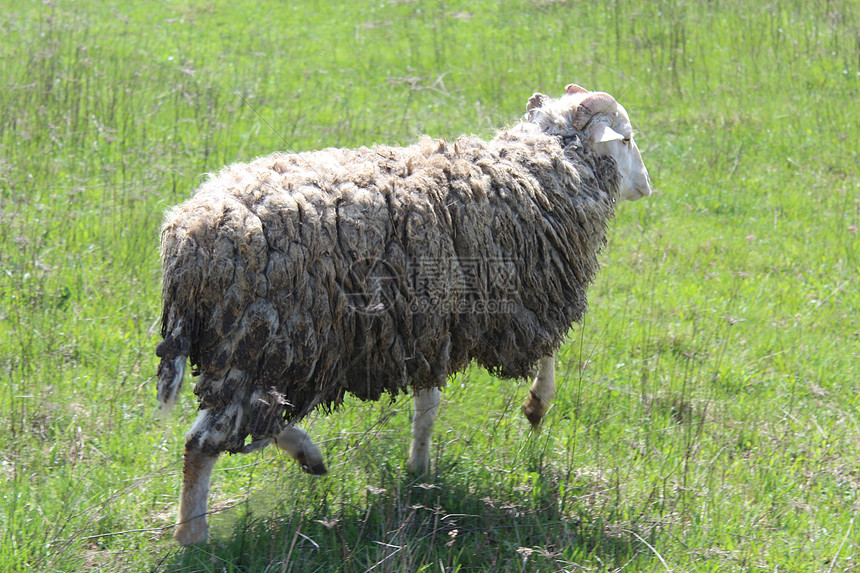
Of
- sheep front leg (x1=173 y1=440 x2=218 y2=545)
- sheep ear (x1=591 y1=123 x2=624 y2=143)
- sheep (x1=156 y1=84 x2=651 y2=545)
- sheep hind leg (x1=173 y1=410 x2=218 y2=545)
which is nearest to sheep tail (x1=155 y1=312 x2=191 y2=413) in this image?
sheep (x1=156 y1=84 x2=651 y2=545)

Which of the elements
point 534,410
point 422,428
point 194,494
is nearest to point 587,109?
point 534,410

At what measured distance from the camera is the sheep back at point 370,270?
3.10 m

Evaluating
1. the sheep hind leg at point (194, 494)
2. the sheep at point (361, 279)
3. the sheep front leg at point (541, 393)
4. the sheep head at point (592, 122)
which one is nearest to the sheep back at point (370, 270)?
the sheep at point (361, 279)

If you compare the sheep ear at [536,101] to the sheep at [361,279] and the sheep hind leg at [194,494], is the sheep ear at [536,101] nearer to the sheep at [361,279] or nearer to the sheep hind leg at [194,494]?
the sheep at [361,279]

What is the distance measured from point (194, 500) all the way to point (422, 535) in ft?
3.44

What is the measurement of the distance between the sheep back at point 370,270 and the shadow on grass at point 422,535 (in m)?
0.50

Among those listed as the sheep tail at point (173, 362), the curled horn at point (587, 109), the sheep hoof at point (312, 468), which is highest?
the curled horn at point (587, 109)

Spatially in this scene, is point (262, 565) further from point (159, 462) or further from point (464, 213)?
point (464, 213)

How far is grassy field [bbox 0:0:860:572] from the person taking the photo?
3.59 meters

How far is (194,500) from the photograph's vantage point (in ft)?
11.0

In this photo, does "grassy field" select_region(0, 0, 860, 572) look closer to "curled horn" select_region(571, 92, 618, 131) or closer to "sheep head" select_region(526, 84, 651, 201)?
"sheep head" select_region(526, 84, 651, 201)

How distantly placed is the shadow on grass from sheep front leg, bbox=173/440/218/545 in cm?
7

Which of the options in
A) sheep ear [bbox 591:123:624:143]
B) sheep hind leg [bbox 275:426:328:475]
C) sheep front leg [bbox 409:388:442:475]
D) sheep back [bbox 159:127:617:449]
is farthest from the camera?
sheep ear [bbox 591:123:624:143]

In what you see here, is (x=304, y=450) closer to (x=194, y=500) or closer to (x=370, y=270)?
(x=194, y=500)
